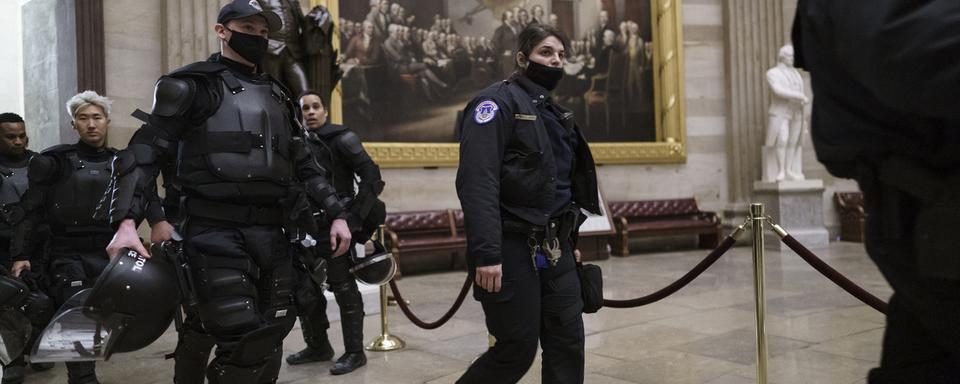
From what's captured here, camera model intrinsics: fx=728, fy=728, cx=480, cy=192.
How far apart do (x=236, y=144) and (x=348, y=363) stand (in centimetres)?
Result: 195

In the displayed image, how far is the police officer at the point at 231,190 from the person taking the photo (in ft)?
9.09

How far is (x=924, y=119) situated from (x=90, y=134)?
14.8 ft

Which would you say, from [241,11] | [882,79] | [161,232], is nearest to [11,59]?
[161,232]

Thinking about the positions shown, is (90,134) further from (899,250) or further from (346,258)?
(899,250)

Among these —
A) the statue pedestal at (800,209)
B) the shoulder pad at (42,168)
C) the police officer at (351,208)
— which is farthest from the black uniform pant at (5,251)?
the statue pedestal at (800,209)

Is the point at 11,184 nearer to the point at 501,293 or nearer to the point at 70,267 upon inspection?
the point at 70,267

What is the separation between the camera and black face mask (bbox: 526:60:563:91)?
286cm

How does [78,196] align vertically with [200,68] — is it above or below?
below

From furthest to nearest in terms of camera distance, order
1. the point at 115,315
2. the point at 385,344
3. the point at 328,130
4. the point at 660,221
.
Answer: the point at 660,221 < the point at 385,344 < the point at 328,130 < the point at 115,315

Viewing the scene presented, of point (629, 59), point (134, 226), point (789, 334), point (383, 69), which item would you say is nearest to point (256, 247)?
point (134, 226)

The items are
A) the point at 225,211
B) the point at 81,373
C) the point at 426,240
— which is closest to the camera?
the point at 225,211

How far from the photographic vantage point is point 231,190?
9.36ft

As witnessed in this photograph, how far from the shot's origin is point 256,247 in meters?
2.88

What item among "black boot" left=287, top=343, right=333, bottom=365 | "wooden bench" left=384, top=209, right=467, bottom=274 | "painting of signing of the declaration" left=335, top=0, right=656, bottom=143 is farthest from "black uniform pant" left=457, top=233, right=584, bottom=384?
"painting of signing of the declaration" left=335, top=0, right=656, bottom=143
